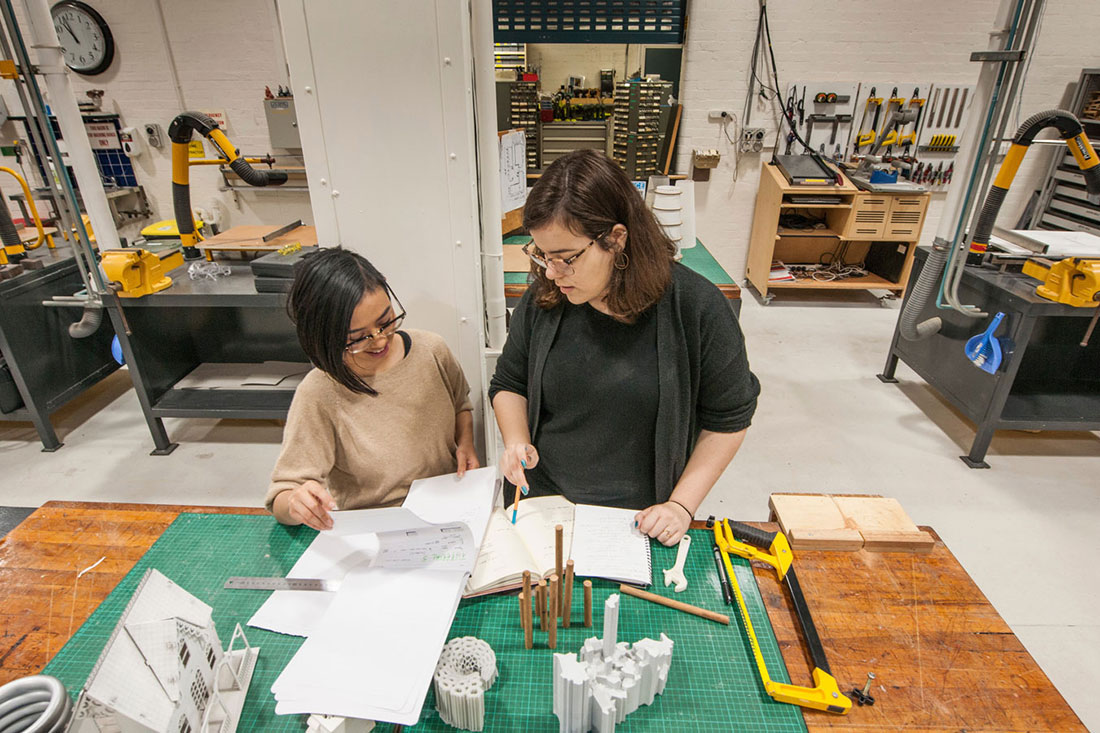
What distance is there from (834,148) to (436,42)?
167 inches

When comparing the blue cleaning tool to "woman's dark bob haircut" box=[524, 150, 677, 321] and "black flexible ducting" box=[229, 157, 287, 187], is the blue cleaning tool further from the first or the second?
"black flexible ducting" box=[229, 157, 287, 187]

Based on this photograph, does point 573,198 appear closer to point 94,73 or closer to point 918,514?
point 918,514

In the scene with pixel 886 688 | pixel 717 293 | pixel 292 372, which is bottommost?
pixel 292 372

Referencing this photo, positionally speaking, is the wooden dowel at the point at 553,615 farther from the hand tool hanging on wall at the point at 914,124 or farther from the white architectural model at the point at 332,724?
the hand tool hanging on wall at the point at 914,124

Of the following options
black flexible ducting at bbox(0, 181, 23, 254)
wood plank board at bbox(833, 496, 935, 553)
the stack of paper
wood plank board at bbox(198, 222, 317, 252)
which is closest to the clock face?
black flexible ducting at bbox(0, 181, 23, 254)

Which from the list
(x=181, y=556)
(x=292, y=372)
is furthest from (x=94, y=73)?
(x=181, y=556)

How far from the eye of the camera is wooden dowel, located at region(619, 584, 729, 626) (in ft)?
3.19

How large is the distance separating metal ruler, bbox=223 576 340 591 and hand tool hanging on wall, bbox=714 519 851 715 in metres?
0.74

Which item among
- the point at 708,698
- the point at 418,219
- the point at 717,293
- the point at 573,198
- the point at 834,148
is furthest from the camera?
the point at 834,148

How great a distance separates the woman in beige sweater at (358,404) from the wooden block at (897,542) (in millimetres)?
890

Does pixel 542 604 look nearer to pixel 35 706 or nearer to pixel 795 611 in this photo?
pixel 795 611

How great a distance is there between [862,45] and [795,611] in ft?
15.5

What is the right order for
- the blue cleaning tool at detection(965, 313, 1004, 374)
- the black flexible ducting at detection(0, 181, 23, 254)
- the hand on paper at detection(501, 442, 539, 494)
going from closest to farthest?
the hand on paper at detection(501, 442, 539, 494) < the blue cleaning tool at detection(965, 313, 1004, 374) < the black flexible ducting at detection(0, 181, 23, 254)

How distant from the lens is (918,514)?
2324 millimetres
